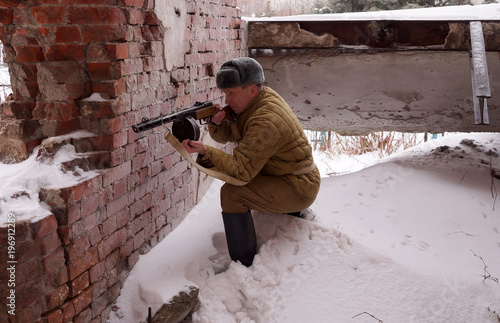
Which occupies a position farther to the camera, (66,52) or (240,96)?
(240,96)

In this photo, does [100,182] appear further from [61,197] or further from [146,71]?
[146,71]

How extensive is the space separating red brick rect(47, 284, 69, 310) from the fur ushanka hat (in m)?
1.41

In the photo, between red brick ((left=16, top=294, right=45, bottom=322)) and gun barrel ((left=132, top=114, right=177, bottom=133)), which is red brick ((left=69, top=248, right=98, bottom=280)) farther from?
gun barrel ((left=132, top=114, right=177, bottom=133))

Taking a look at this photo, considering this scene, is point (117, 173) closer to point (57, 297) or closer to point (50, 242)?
point (50, 242)

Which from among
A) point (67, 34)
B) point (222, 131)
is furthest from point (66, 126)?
point (222, 131)

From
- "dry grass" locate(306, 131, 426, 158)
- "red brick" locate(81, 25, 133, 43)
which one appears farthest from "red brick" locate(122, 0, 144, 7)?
"dry grass" locate(306, 131, 426, 158)

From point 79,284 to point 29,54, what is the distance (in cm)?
117

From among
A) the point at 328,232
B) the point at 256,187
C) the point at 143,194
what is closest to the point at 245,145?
the point at 256,187

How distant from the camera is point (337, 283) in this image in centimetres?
280

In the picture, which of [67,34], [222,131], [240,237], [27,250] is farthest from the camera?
[222,131]

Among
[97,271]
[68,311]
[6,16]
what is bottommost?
[68,311]

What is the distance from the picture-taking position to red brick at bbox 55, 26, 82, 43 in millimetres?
2250

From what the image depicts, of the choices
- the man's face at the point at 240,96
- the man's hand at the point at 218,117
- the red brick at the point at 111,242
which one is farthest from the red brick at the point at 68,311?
the man's face at the point at 240,96

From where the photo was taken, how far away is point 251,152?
2.63 m
